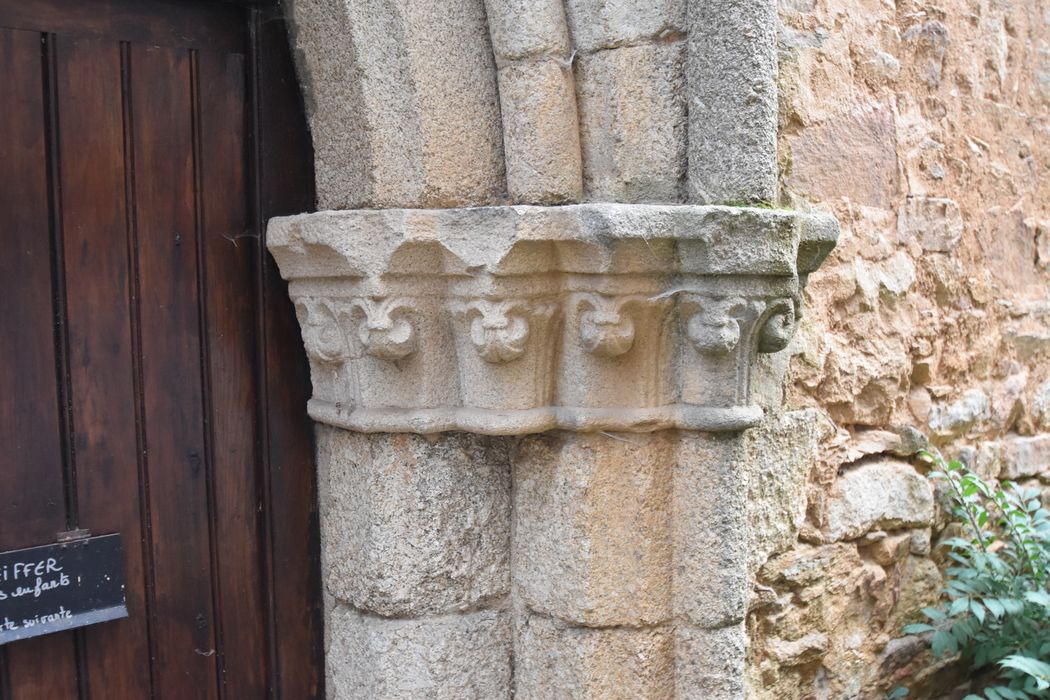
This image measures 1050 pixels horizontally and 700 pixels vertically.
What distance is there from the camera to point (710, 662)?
1.65 m

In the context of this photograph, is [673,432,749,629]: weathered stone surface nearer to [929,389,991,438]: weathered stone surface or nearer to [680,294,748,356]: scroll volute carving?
[680,294,748,356]: scroll volute carving

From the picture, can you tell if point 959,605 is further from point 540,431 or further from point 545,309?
point 545,309

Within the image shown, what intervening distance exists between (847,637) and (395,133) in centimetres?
145

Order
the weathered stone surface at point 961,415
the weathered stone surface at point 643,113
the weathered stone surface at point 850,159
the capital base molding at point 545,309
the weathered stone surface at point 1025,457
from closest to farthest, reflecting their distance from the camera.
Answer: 1. the capital base molding at point 545,309
2. the weathered stone surface at point 643,113
3. the weathered stone surface at point 850,159
4. the weathered stone surface at point 961,415
5. the weathered stone surface at point 1025,457

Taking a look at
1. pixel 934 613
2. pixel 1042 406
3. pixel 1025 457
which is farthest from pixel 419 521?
pixel 1042 406

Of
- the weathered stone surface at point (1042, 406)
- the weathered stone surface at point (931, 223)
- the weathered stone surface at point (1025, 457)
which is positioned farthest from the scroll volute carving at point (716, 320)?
the weathered stone surface at point (1042, 406)

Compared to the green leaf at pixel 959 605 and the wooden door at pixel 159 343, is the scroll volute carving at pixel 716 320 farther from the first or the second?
the green leaf at pixel 959 605

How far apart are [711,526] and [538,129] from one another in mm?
736

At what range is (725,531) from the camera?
63.9 inches

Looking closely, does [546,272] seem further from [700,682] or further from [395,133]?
[700,682]

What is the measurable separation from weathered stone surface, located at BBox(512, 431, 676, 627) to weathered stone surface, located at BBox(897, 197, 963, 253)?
3.13 ft

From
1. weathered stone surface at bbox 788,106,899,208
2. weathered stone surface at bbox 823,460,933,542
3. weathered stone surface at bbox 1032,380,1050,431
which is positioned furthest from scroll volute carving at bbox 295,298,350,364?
weathered stone surface at bbox 1032,380,1050,431

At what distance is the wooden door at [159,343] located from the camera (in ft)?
5.01

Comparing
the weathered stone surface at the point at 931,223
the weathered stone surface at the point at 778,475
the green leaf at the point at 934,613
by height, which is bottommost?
the green leaf at the point at 934,613
